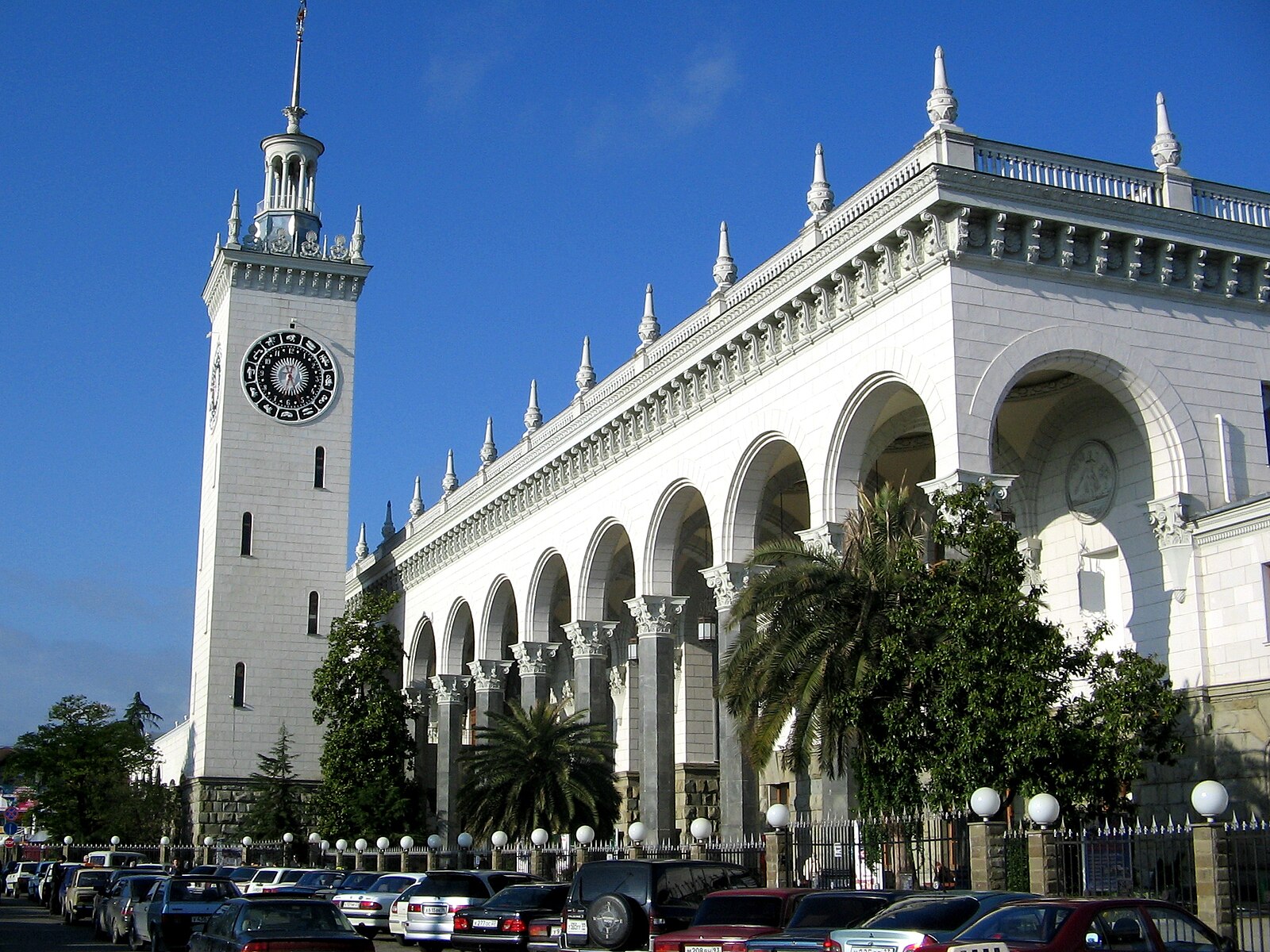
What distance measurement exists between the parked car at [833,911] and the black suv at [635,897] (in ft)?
11.0

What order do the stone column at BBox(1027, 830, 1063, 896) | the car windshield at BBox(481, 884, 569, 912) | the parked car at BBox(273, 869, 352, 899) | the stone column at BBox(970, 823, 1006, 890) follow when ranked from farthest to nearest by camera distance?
the parked car at BBox(273, 869, 352, 899)
the car windshield at BBox(481, 884, 569, 912)
the stone column at BBox(970, 823, 1006, 890)
the stone column at BBox(1027, 830, 1063, 896)

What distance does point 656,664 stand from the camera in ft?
116

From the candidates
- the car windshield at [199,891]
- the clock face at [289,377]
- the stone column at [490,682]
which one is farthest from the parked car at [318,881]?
the clock face at [289,377]

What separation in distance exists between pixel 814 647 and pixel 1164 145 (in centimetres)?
1243

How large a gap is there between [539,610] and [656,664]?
366 inches

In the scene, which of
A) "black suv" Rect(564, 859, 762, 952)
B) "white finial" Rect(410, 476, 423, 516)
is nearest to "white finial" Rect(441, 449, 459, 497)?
"white finial" Rect(410, 476, 423, 516)

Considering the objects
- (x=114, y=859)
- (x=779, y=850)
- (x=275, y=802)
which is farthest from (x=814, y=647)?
(x=275, y=802)

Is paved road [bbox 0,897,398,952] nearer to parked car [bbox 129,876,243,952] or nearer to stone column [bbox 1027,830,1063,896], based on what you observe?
parked car [bbox 129,876,243,952]

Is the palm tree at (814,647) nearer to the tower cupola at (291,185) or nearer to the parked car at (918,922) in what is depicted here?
the parked car at (918,922)

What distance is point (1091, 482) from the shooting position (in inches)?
1141

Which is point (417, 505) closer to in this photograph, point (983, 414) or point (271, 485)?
point (271, 485)

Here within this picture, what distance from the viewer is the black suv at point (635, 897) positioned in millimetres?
19422

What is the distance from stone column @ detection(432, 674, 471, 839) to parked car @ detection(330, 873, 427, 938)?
17817 millimetres

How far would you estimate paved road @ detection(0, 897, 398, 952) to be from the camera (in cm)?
2807
